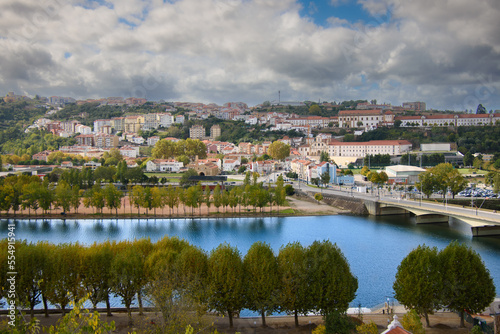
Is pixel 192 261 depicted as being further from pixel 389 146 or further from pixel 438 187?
pixel 389 146

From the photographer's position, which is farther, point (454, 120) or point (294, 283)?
point (454, 120)

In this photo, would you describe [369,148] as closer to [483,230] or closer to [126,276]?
[483,230]

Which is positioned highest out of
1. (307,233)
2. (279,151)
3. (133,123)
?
(133,123)

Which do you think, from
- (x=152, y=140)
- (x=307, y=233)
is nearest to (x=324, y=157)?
(x=307, y=233)

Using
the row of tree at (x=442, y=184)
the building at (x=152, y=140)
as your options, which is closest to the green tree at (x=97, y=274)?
the row of tree at (x=442, y=184)

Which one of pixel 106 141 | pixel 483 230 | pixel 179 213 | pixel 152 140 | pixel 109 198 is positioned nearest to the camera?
pixel 483 230

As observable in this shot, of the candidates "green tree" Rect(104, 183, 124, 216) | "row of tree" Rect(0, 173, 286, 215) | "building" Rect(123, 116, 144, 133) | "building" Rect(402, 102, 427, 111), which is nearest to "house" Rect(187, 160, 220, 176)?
"row of tree" Rect(0, 173, 286, 215)

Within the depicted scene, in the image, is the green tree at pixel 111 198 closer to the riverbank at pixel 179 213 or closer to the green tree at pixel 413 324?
the riverbank at pixel 179 213
